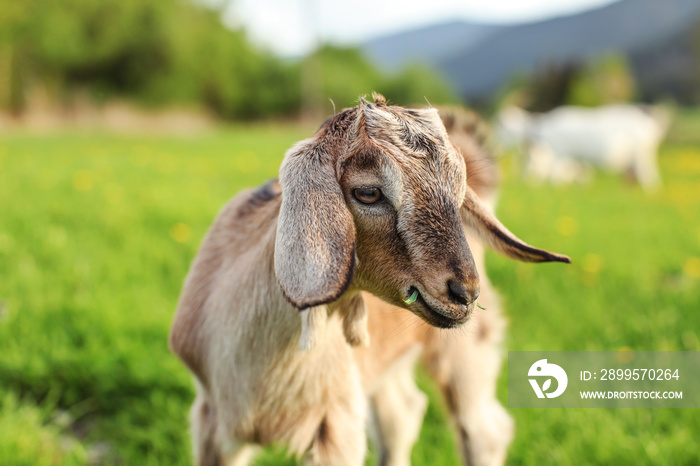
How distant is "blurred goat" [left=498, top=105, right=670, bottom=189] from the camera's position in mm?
11406

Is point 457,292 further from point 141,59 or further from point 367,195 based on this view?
point 141,59

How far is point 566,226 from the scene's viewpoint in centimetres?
580

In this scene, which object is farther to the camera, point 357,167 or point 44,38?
point 44,38

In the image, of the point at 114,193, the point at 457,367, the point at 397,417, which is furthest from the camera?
the point at 114,193

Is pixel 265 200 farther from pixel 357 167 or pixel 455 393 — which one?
pixel 455 393

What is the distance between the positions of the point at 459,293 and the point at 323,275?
301 mm

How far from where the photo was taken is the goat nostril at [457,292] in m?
1.19

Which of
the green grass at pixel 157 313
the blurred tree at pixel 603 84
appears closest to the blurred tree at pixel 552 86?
the blurred tree at pixel 603 84

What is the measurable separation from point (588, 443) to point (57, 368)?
8.53ft

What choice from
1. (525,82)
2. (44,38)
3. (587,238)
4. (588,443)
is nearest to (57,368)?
(588,443)

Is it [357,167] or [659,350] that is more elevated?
[357,167]

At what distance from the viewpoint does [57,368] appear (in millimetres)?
2826

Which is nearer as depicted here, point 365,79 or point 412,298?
point 412,298

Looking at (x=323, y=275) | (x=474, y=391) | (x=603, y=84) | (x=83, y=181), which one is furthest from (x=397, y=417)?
(x=603, y=84)
